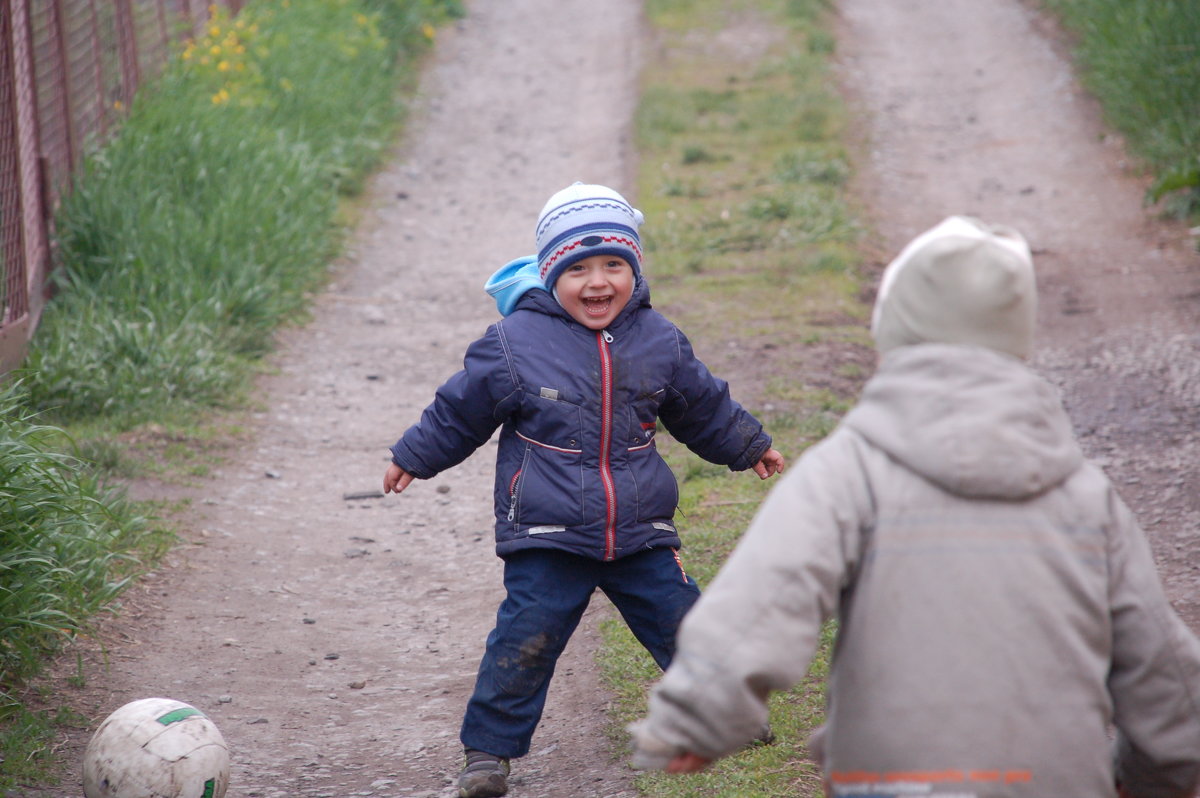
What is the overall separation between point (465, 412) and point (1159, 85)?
7939 millimetres

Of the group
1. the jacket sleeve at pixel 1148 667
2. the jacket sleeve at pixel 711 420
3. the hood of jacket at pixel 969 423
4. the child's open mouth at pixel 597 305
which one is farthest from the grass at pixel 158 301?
the jacket sleeve at pixel 1148 667

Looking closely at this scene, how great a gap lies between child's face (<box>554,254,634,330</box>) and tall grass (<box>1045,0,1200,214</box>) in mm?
6424

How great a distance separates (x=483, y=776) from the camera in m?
3.16

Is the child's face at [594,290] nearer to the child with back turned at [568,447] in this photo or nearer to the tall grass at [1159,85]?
the child with back turned at [568,447]

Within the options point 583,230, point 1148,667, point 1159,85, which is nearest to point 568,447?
point 583,230

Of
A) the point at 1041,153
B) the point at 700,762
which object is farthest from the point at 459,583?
the point at 1041,153

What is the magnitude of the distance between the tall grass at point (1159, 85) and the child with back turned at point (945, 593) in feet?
24.2

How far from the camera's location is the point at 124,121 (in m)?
8.12

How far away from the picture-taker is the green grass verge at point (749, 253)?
3740mm

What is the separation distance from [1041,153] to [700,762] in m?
9.81

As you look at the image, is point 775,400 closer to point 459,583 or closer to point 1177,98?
point 459,583

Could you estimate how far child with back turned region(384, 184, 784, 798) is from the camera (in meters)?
3.12

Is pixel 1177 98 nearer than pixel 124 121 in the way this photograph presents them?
No

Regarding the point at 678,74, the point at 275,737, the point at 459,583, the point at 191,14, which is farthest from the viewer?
the point at 678,74
